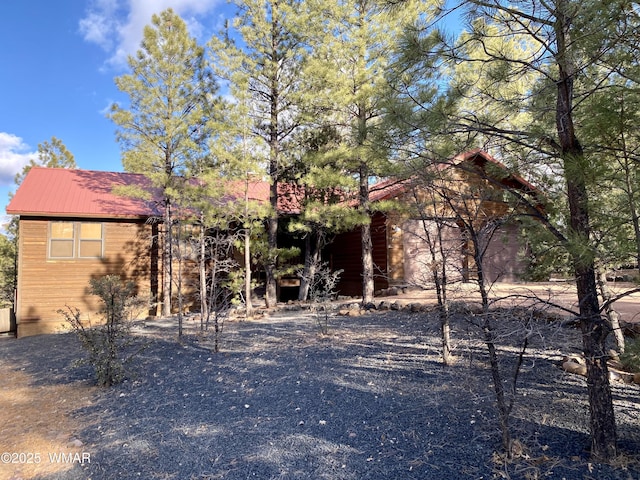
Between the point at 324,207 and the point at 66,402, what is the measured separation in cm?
682

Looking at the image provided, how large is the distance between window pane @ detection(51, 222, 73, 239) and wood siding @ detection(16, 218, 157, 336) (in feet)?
0.55

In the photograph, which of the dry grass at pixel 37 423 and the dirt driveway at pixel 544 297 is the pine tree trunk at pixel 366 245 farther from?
the dry grass at pixel 37 423

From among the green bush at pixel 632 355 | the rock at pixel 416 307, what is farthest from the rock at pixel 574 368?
the rock at pixel 416 307

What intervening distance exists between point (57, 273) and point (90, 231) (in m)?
1.48

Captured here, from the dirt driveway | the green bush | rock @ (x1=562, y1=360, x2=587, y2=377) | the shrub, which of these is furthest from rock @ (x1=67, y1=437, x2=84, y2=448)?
rock @ (x1=562, y1=360, x2=587, y2=377)

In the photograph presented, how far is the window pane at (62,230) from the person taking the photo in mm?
11031

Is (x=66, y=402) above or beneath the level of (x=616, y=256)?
beneath

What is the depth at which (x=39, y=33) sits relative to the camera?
39.9ft

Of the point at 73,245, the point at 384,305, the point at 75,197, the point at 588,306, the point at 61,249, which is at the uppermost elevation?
the point at 75,197

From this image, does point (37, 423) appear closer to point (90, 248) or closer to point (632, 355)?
point (632, 355)

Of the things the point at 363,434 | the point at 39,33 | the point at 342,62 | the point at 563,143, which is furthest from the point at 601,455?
the point at 39,33

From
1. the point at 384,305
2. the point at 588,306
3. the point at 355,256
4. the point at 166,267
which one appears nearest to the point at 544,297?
the point at 384,305

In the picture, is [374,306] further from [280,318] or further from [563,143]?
[563,143]

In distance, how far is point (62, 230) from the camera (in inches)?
437
